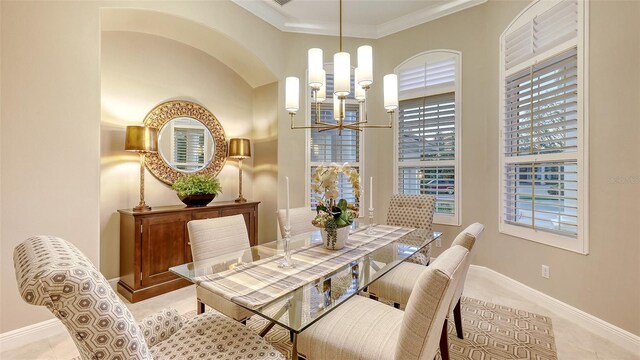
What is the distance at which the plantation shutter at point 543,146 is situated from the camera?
2.47 m

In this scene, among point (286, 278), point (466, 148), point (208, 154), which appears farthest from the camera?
point (208, 154)

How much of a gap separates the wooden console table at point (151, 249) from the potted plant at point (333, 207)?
179cm

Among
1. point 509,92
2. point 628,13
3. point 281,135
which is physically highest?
point 628,13

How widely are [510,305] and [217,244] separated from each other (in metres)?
2.76

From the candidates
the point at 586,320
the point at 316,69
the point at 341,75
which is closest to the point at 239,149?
the point at 316,69

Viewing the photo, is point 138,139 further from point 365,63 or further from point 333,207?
point 365,63

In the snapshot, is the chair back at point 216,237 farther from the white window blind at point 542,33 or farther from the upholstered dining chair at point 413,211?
the white window blind at point 542,33

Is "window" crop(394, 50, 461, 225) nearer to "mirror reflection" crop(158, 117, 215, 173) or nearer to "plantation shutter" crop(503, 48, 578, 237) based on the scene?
"plantation shutter" crop(503, 48, 578, 237)

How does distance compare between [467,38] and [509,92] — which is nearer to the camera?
[509,92]

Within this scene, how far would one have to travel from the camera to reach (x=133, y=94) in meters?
3.17

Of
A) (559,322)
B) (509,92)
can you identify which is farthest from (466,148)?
(559,322)

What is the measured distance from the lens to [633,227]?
6.73 feet

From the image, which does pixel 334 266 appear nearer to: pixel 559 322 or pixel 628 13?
pixel 559 322

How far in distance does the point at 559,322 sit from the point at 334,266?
2.19 meters
